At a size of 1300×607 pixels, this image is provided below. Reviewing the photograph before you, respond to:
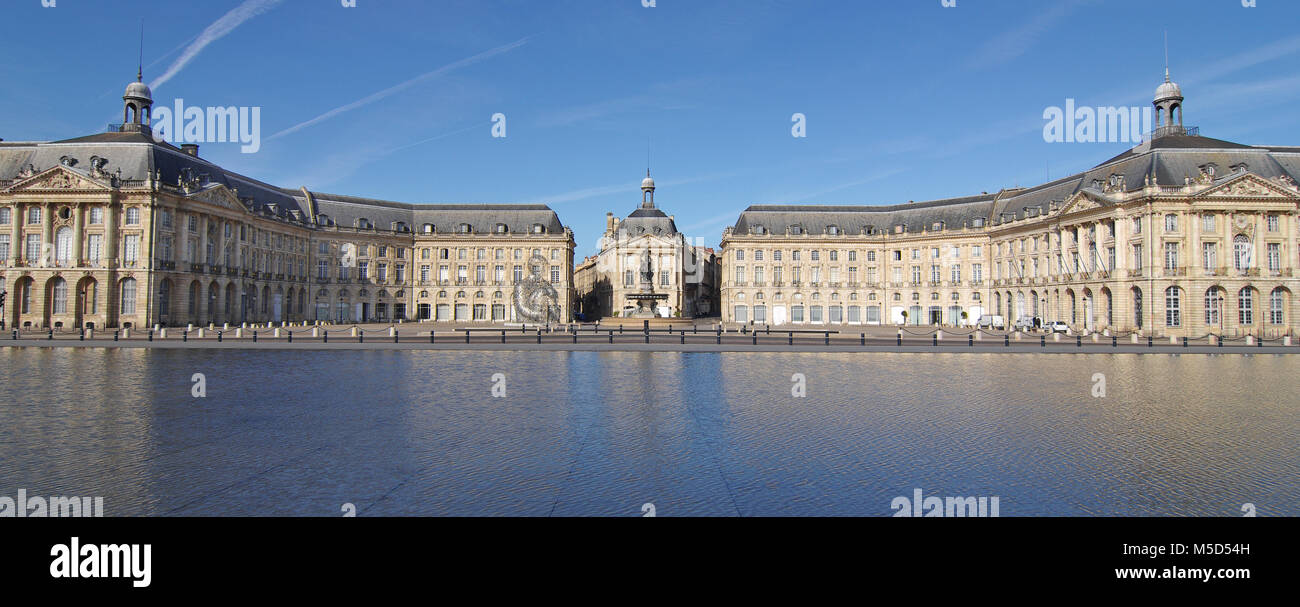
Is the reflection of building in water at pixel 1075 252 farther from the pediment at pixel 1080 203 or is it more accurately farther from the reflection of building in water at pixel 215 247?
the reflection of building in water at pixel 215 247

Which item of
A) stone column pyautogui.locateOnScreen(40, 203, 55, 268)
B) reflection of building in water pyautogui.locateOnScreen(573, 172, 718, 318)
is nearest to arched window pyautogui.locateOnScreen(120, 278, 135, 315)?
stone column pyautogui.locateOnScreen(40, 203, 55, 268)

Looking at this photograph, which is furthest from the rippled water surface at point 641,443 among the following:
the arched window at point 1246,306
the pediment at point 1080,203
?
the pediment at point 1080,203

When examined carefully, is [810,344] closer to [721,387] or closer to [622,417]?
[721,387]

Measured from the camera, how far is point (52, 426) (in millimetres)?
10844

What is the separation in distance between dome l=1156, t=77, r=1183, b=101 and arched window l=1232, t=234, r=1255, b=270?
52.5 ft

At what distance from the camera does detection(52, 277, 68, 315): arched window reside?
181 feet

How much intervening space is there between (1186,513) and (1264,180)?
64162mm

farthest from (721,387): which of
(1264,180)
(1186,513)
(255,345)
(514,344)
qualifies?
(1264,180)

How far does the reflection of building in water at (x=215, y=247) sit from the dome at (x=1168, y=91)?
61.8 m

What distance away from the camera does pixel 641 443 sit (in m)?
9.82

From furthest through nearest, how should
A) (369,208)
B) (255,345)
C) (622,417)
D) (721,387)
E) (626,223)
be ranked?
(626,223) < (369,208) < (255,345) < (721,387) < (622,417)
